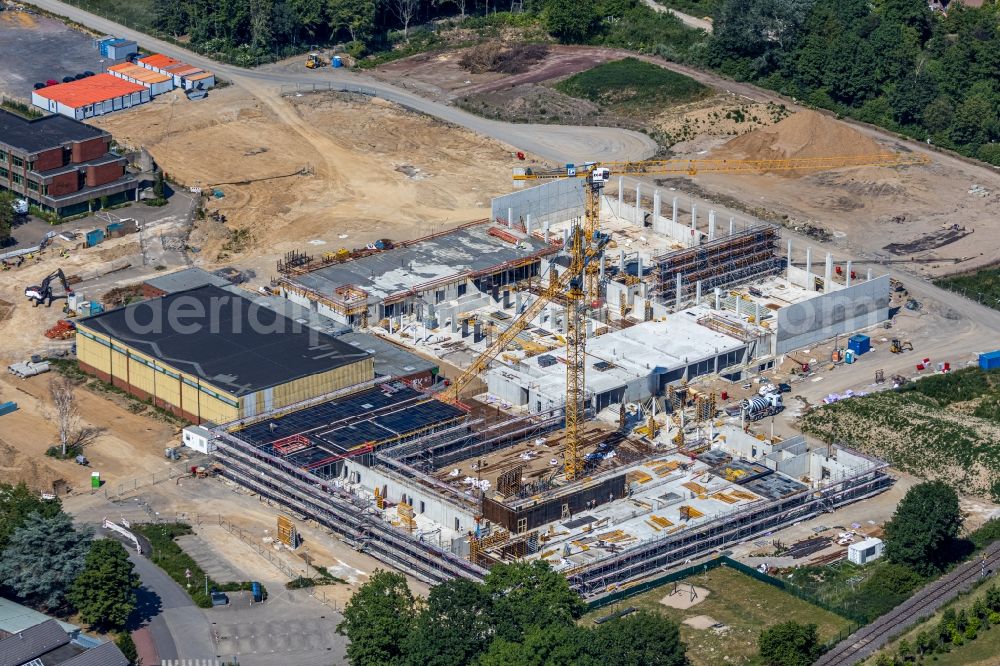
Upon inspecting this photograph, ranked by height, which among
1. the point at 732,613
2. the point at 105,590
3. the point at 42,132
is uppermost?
the point at 42,132

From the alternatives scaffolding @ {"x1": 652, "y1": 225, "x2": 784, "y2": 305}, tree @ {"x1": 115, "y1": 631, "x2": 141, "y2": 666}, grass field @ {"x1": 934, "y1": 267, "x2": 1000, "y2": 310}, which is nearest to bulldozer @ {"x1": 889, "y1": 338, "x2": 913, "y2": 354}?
grass field @ {"x1": 934, "y1": 267, "x2": 1000, "y2": 310}

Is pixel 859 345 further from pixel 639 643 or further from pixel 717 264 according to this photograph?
pixel 639 643

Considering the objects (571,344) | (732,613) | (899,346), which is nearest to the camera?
(732,613)

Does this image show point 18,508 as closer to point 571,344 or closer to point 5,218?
point 571,344

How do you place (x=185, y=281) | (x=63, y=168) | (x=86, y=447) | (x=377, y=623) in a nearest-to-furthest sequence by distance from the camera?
1. (x=377, y=623)
2. (x=86, y=447)
3. (x=185, y=281)
4. (x=63, y=168)

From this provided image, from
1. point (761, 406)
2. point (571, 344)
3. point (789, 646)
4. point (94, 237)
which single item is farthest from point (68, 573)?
point (94, 237)

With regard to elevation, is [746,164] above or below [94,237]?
above

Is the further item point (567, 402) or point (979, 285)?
point (979, 285)

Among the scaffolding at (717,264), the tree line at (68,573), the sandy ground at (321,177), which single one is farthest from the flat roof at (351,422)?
the sandy ground at (321,177)
